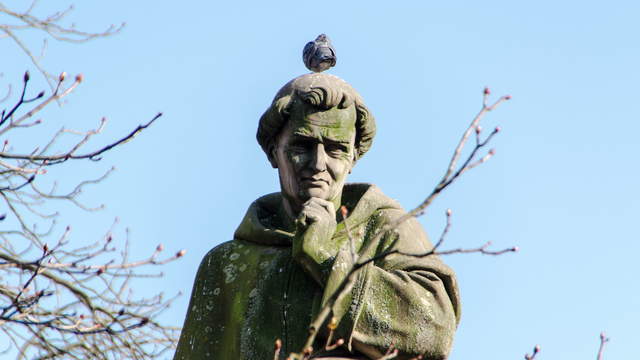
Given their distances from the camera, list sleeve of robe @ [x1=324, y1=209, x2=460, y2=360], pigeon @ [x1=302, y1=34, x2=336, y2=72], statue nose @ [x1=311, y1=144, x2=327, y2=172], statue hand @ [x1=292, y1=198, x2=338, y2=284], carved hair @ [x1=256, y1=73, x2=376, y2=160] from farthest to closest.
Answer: pigeon @ [x1=302, y1=34, x2=336, y2=72], carved hair @ [x1=256, y1=73, x2=376, y2=160], statue nose @ [x1=311, y1=144, x2=327, y2=172], statue hand @ [x1=292, y1=198, x2=338, y2=284], sleeve of robe @ [x1=324, y1=209, x2=460, y2=360]

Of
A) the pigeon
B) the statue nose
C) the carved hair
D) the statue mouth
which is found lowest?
the statue mouth

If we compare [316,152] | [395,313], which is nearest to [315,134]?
[316,152]

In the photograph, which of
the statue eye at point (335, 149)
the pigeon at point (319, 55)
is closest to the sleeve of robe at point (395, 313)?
the statue eye at point (335, 149)

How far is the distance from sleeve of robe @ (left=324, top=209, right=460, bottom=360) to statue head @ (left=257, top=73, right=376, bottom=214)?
57 centimetres

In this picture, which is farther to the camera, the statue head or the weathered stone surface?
the statue head

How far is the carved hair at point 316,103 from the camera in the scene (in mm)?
8578

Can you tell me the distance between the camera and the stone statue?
26.3ft

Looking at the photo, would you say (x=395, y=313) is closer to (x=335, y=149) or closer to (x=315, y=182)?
(x=315, y=182)

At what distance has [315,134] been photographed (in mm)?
8508

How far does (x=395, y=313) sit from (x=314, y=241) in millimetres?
592

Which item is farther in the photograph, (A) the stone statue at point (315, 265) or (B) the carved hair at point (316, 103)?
(B) the carved hair at point (316, 103)

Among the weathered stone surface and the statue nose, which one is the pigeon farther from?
the statue nose

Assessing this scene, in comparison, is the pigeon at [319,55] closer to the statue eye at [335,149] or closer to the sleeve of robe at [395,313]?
the statue eye at [335,149]

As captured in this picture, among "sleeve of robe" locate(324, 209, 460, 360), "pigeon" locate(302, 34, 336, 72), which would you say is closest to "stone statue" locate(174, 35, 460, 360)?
"sleeve of robe" locate(324, 209, 460, 360)
